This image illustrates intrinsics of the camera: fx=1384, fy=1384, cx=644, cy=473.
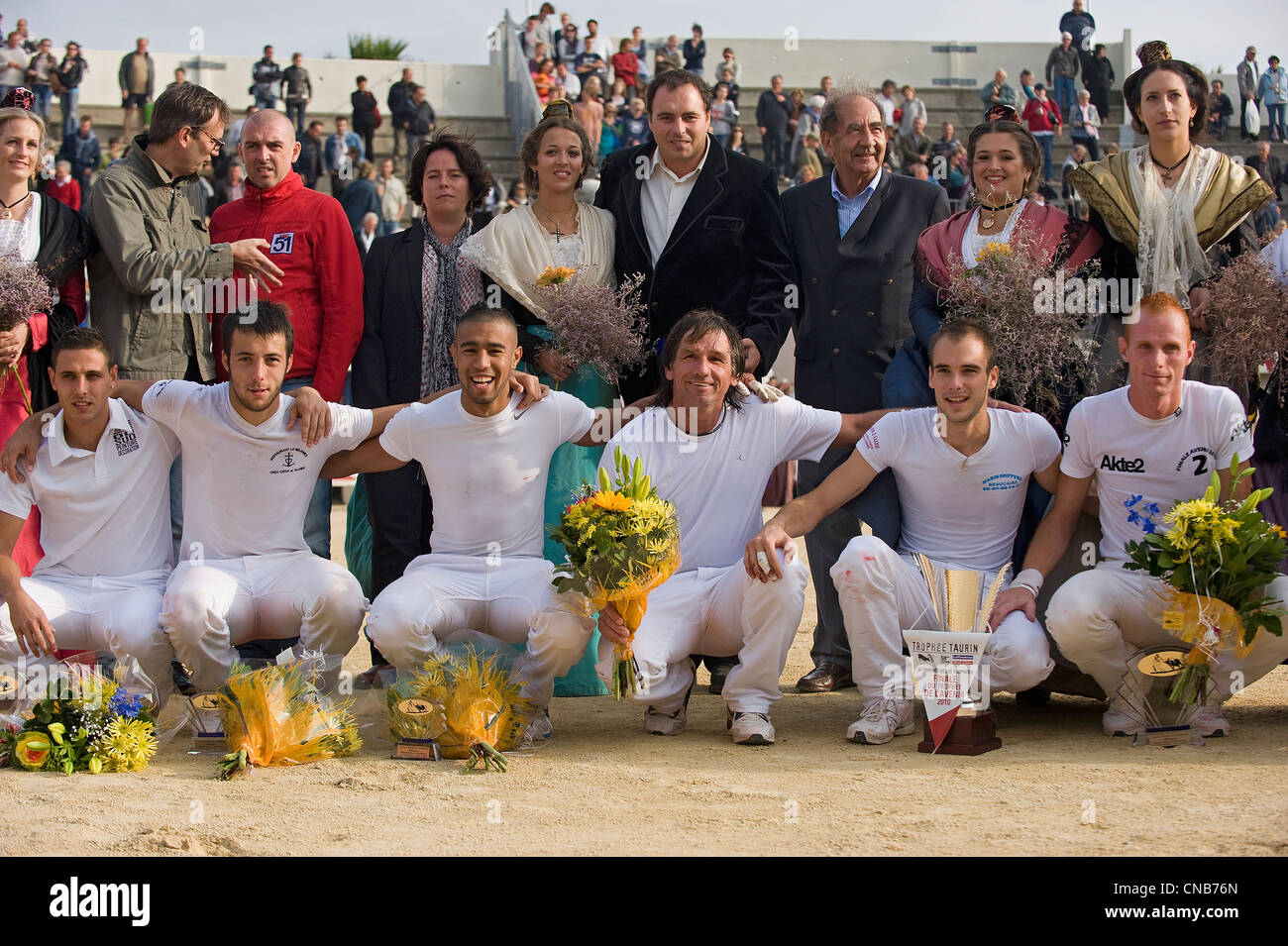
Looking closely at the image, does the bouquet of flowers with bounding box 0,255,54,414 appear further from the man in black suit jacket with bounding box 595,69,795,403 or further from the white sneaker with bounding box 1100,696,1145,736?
the white sneaker with bounding box 1100,696,1145,736

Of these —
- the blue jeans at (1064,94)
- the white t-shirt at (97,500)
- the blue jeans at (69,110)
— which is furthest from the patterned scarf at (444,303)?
the blue jeans at (1064,94)

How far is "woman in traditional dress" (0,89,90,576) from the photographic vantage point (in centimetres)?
659

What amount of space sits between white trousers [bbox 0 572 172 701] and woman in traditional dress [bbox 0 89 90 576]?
1.91 feet

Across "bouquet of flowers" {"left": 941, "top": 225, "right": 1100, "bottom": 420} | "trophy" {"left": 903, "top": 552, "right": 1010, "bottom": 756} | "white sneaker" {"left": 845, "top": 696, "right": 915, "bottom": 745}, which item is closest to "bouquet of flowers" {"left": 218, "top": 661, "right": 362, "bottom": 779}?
"white sneaker" {"left": 845, "top": 696, "right": 915, "bottom": 745}

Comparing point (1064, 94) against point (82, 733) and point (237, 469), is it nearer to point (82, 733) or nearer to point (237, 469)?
point (237, 469)

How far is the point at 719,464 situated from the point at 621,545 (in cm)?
98

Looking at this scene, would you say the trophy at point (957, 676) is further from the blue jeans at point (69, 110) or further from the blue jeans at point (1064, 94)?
the blue jeans at point (1064, 94)

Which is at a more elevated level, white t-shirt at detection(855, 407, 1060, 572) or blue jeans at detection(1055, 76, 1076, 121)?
blue jeans at detection(1055, 76, 1076, 121)

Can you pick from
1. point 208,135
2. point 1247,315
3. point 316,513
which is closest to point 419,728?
point 316,513

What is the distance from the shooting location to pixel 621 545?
5.37 m

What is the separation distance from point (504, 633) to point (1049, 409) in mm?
2729

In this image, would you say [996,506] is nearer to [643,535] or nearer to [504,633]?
[643,535]

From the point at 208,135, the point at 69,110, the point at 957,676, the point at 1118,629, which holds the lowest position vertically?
the point at 957,676

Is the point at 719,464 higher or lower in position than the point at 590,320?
lower
